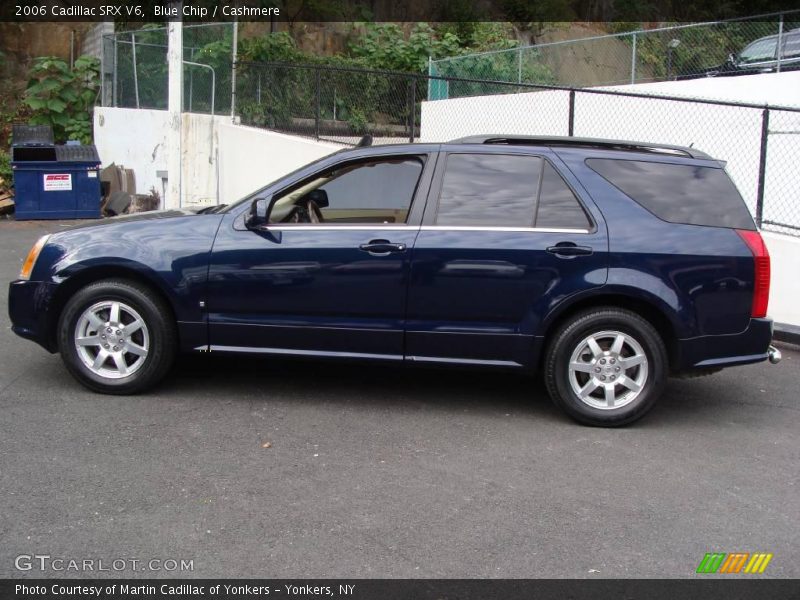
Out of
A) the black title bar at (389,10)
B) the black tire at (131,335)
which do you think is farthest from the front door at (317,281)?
the black title bar at (389,10)

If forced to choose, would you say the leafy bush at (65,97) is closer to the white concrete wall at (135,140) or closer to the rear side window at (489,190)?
the white concrete wall at (135,140)

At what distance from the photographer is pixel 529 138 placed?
237 inches

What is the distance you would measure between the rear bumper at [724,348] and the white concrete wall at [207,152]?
8811 millimetres

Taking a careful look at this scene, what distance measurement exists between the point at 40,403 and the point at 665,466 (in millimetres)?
3946

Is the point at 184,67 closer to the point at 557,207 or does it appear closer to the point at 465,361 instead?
the point at 557,207

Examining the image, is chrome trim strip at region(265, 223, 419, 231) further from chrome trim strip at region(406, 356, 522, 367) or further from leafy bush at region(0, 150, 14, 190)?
leafy bush at region(0, 150, 14, 190)

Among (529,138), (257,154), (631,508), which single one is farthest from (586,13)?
(631,508)

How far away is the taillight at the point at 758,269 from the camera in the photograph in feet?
18.2

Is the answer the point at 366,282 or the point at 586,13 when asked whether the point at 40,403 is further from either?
the point at 586,13

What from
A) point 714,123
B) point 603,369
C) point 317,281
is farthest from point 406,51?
point 603,369

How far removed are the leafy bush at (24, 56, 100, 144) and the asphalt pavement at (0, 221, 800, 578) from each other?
41.6ft

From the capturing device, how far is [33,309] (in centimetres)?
585

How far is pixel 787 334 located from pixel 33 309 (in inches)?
256

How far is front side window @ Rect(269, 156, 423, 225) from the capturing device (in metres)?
5.86
